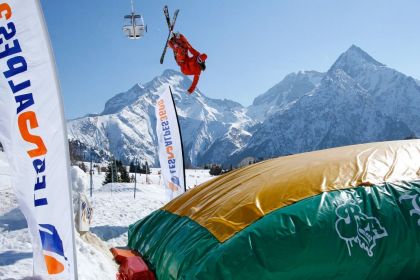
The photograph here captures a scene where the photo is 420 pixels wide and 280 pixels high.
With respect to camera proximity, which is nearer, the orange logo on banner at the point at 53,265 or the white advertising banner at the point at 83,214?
the orange logo on banner at the point at 53,265

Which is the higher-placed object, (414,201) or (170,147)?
(414,201)

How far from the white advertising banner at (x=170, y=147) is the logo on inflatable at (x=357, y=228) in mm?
10919

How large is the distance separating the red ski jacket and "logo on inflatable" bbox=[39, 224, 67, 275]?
8489mm

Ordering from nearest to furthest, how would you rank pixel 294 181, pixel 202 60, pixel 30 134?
pixel 294 181 → pixel 30 134 → pixel 202 60

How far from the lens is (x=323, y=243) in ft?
9.92

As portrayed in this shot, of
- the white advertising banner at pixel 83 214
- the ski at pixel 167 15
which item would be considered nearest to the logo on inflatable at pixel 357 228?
the white advertising banner at pixel 83 214

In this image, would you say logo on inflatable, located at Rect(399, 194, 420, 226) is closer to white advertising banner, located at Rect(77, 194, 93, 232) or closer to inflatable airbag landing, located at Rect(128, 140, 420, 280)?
inflatable airbag landing, located at Rect(128, 140, 420, 280)

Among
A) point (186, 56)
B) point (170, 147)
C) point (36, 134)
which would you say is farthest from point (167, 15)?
point (36, 134)

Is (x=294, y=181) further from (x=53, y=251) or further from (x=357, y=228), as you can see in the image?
(x=53, y=251)

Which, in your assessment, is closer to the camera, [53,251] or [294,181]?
[294,181]

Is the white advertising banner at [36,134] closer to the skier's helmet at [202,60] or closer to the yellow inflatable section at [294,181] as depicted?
the yellow inflatable section at [294,181]

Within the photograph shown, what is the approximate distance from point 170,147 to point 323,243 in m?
11.6

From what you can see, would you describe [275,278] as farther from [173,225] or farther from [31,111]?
[31,111]

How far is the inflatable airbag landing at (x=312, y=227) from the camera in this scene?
2934mm
